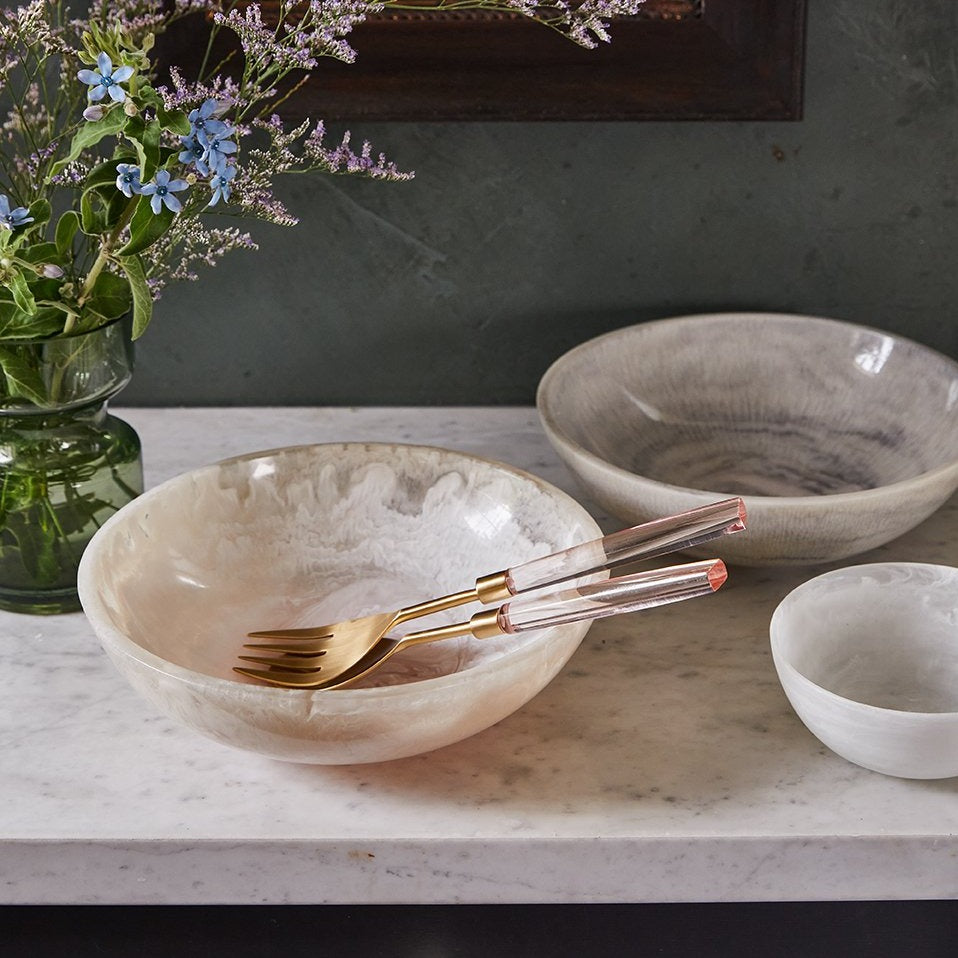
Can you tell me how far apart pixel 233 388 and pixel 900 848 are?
704 mm

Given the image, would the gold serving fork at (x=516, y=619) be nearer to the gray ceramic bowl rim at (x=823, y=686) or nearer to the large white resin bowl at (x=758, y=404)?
the gray ceramic bowl rim at (x=823, y=686)

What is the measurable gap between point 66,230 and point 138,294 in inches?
3.6

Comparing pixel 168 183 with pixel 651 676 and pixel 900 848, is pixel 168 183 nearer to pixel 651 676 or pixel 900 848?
pixel 651 676

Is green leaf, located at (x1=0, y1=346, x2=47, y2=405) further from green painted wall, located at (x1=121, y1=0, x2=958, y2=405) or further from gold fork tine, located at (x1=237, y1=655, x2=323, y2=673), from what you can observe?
green painted wall, located at (x1=121, y1=0, x2=958, y2=405)

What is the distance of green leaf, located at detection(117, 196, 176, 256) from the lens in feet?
2.16

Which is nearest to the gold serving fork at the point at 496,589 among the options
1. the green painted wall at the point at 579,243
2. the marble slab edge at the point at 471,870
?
the marble slab edge at the point at 471,870

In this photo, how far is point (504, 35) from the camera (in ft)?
2.99

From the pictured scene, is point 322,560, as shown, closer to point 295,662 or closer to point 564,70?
point 295,662

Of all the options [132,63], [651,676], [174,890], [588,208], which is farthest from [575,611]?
[588,208]

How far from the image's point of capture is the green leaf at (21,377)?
71 centimetres

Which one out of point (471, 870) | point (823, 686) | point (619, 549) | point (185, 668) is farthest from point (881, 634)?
point (185, 668)

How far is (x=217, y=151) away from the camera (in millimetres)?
626

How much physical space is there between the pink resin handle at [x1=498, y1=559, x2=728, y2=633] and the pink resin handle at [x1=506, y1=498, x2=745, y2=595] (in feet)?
0.08

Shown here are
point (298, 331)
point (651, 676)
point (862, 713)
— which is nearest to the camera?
point (862, 713)
